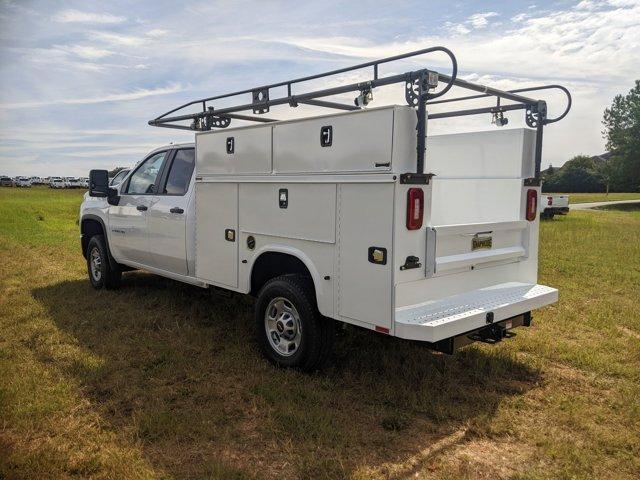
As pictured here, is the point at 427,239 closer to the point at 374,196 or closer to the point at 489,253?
the point at 374,196

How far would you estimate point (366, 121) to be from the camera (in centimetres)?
386

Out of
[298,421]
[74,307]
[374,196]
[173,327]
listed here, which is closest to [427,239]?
[374,196]

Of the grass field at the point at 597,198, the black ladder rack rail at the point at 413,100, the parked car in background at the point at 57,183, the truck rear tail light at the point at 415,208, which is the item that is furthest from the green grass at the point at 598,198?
the parked car in background at the point at 57,183

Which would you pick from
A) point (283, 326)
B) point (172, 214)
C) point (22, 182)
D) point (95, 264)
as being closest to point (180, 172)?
point (172, 214)

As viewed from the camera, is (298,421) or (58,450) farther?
(298,421)

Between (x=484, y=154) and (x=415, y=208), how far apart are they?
1.67 m

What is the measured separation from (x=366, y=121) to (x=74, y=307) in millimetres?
4639

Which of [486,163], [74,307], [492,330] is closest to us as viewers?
[492,330]

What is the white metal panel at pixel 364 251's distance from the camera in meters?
3.78

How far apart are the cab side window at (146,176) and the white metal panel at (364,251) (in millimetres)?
3209

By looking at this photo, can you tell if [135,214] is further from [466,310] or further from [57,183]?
[57,183]

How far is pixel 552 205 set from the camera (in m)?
21.9

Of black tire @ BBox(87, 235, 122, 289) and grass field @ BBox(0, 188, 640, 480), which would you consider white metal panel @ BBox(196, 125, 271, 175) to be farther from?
black tire @ BBox(87, 235, 122, 289)

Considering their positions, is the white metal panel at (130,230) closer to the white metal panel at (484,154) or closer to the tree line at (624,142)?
the white metal panel at (484,154)
